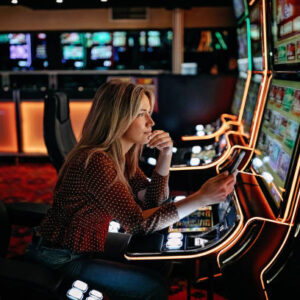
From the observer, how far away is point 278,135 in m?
1.69

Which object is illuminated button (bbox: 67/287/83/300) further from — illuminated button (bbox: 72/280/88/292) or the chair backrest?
the chair backrest

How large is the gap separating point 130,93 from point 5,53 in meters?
6.99

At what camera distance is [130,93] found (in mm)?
1430

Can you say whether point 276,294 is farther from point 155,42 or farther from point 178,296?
point 155,42

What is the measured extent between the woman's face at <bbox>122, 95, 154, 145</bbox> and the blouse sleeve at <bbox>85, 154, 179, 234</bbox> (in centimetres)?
20

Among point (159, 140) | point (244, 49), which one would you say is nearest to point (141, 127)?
point (159, 140)

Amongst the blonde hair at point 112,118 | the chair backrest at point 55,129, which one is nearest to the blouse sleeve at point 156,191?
the blonde hair at point 112,118

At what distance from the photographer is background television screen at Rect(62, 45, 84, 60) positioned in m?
7.53

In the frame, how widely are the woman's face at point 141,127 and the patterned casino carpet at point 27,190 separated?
1.01m

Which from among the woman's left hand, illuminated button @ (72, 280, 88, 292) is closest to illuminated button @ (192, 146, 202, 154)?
the woman's left hand

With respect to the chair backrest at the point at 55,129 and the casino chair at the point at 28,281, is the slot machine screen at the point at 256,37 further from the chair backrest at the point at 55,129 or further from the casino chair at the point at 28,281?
the casino chair at the point at 28,281

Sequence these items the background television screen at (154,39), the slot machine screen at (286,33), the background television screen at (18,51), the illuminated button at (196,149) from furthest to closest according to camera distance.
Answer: the background television screen at (18,51) < the background television screen at (154,39) < the illuminated button at (196,149) < the slot machine screen at (286,33)

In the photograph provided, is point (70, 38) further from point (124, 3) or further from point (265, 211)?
point (265, 211)

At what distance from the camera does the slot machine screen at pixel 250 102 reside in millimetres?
2706
